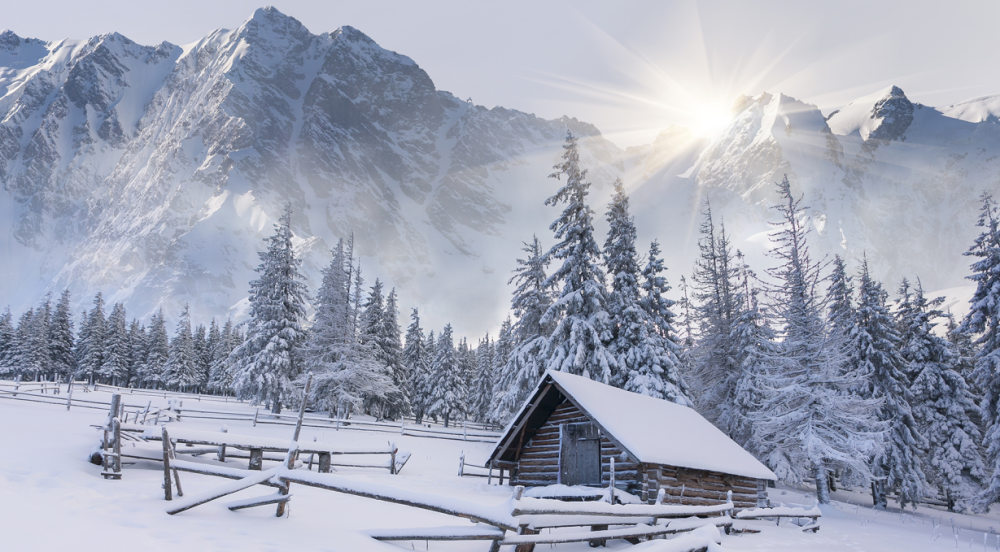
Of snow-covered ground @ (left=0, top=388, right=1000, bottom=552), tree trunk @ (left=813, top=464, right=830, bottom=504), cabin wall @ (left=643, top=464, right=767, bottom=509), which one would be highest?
snow-covered ground @ (left=0, top=388, right=1000, bottom=552)

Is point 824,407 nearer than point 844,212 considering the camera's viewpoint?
Yes

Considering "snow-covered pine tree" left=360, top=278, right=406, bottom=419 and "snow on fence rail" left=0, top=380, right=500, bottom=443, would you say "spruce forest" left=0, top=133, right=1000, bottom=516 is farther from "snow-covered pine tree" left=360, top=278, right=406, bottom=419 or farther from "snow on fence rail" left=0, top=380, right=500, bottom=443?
"snow-covered pine tree" left=360, top=278, right=406, bottom=419

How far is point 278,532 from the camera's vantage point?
7848 millimetres

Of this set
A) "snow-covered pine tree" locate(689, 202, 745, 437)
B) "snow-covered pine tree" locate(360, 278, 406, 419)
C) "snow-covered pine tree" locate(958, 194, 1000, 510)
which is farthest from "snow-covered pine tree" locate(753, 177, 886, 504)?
"snow-covered pine tree" locate(360, 278, 406, 419)

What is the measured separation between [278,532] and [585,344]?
19.4 metres

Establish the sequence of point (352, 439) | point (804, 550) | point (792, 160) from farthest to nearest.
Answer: point (792, 160) < point (352, 439) < point (804, 550)

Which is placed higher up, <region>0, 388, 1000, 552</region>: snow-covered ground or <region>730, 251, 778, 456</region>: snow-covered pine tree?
<region>730, 251, 778, 456</region>: snow-covered pine tree

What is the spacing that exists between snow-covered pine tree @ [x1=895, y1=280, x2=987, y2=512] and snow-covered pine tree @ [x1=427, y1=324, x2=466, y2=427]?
39.8 meters

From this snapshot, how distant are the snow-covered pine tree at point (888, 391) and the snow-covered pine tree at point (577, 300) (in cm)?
1485

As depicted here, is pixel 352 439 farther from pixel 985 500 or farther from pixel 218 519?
pixel 985 500

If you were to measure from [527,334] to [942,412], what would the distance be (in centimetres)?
2499

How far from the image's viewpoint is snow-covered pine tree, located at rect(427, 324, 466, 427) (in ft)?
183

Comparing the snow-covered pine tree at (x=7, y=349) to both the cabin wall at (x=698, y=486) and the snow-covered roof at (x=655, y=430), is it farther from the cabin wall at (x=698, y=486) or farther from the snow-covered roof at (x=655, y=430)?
the cabin wall at (x=698, y=486)

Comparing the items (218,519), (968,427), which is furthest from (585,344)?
(968,427)
